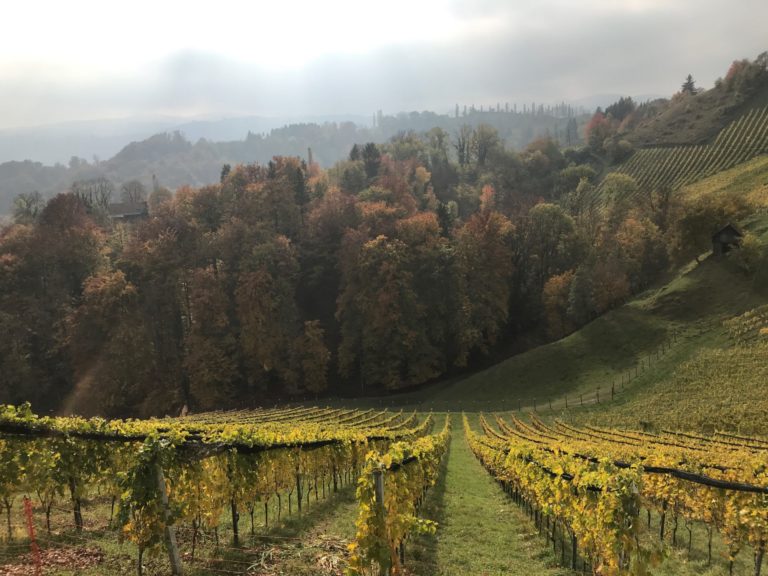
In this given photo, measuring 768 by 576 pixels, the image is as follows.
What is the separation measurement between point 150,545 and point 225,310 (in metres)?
55.6

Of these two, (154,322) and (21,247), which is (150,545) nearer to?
(154,322)

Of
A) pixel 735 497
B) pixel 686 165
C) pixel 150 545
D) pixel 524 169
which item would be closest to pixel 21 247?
pixel 150 545

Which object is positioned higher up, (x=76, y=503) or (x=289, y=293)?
(x=289, y=293)

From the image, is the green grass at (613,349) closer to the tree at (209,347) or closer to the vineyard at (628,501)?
the tree at (209,347)

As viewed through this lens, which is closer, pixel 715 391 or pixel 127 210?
pixel 715 391

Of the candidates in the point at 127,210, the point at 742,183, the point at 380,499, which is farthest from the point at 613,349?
the point at 127,210

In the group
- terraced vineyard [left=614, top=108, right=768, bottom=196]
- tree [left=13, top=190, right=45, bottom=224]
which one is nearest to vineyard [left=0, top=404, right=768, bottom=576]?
terraced vineyard [left=614, top=108, right=768, bottom=196]

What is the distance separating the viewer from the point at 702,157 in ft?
321

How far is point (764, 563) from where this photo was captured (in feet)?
39.7

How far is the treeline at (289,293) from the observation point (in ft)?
188

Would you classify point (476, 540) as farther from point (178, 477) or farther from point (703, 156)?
point (703, 156)

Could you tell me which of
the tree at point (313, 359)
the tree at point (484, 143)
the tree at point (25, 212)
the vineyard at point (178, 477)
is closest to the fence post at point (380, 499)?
the vineyard at point (178, 477)

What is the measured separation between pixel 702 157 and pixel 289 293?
297ft

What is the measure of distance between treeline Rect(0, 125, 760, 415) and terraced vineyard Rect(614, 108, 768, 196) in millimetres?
29039
